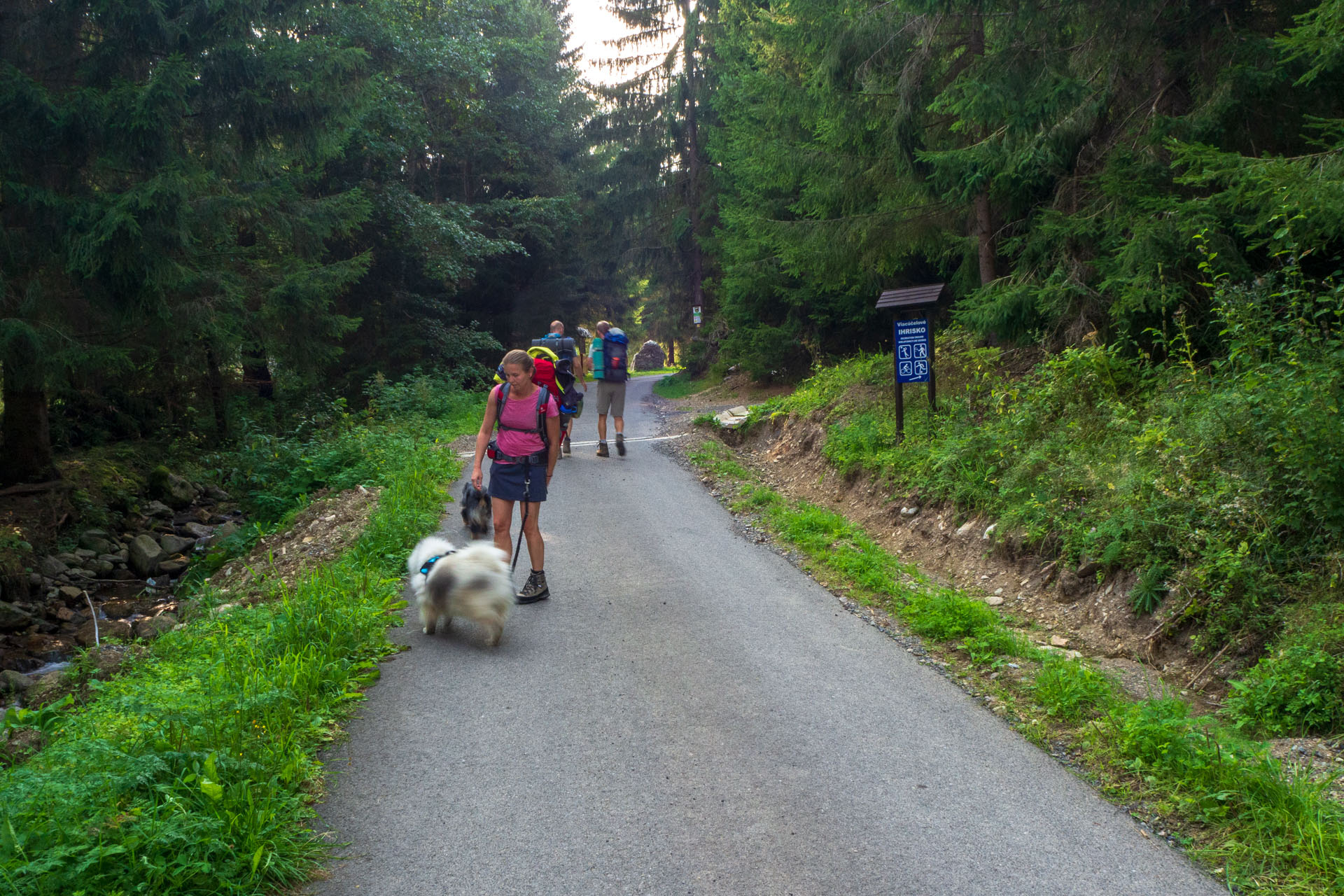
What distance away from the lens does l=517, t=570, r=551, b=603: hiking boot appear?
707 cm

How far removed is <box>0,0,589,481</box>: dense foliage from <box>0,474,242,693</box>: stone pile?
6.86 feet

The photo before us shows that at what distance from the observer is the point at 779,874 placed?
343 centimetres

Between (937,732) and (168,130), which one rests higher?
(168,130)

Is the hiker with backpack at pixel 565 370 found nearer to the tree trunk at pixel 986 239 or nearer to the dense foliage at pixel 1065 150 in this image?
the dense foliage at pixel 1065 150

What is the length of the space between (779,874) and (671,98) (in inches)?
1295

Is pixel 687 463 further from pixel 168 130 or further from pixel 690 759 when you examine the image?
pixel 690 759

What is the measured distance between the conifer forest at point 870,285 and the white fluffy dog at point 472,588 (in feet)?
2.06

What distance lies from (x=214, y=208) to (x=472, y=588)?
10.6m

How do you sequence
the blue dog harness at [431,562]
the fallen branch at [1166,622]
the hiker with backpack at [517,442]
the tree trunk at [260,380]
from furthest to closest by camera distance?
the tree trunk at [260,380]
the hiker with backpack at [517,442]
the blue dog harness at [431,562]
the fallen branch at [1166,622]

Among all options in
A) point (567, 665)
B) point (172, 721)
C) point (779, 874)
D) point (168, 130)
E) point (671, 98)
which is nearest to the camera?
point (779, 874)

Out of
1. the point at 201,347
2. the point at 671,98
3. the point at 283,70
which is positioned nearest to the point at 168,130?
the point at 283,70

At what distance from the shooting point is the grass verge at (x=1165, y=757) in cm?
340

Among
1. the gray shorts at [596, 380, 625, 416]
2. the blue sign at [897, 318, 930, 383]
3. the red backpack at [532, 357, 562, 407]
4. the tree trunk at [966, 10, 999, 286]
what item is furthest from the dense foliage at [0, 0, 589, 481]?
the tree trunk at [966, 10, 999, 286]

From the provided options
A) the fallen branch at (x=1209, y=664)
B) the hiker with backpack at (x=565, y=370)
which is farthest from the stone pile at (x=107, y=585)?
the fallen branch at (x=1209, y=664)
